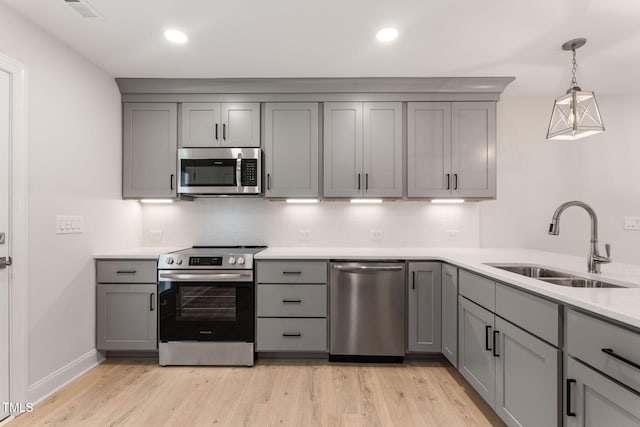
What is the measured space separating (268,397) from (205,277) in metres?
1.04

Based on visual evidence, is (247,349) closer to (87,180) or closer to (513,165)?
(87,180)

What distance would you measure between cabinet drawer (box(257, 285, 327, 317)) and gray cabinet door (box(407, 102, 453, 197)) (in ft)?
4.25

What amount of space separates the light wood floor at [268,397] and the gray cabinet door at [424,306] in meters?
0.21

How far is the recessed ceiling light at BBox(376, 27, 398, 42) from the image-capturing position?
85.9 inches

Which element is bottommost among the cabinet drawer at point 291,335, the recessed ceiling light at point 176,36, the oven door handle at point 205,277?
the cabinet drawer at point 291,335

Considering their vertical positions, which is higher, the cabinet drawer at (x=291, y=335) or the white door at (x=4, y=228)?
the white door at (x=4, y=228)

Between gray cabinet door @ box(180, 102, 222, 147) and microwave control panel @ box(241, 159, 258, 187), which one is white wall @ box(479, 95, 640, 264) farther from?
gray cabinet door @ box(180, 102, 222, 147)

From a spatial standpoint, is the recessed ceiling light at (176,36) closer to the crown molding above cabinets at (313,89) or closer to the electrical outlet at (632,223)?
the crown molding above cabinets at (313,89)

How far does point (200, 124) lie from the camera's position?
3037 mm

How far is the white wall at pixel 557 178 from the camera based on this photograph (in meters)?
3.27

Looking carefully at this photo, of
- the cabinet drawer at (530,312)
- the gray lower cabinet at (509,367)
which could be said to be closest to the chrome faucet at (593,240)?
the cabinet drawer at (530,312)

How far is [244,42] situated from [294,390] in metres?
2.53

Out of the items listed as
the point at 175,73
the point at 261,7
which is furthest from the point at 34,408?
the point at 261,7

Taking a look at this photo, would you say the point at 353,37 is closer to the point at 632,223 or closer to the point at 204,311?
the point at 204,311
